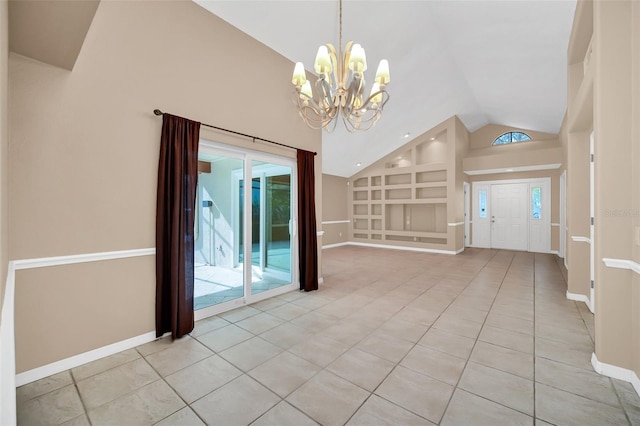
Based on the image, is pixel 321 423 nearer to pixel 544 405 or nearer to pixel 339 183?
pixel 544 405

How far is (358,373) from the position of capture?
2.11 meters

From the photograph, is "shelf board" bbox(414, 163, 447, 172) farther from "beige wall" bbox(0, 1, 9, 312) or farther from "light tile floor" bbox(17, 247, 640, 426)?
"beige wall" bbox(0, 1, 9, 312)

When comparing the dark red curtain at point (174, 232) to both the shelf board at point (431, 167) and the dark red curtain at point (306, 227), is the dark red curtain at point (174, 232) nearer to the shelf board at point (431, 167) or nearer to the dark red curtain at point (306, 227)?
the dark red curtain at point (306, 227)

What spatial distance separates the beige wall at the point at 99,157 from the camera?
203 centimetres

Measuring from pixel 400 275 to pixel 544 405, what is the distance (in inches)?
134

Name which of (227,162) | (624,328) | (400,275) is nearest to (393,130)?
(400,275)

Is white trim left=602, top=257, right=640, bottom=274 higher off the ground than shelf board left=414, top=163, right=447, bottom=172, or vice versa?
shelf board left=414, top=163, right=447, bottom=172

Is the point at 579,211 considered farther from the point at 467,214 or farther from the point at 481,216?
the point at 481,216

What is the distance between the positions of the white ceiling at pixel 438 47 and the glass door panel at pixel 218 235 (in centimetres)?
177

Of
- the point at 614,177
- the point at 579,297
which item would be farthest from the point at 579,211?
the point at 614,177

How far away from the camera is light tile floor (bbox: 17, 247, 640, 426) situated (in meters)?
1.71

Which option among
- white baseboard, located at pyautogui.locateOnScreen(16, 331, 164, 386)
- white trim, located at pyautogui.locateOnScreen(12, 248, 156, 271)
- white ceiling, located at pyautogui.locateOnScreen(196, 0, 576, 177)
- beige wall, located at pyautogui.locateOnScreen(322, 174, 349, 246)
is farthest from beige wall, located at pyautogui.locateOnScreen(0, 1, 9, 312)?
beige wall, located at pyautogui.locateOnScreen(322, 174, 349, 246)

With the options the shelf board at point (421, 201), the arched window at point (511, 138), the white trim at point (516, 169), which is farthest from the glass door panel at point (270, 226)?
the arched window at point (511, 138)

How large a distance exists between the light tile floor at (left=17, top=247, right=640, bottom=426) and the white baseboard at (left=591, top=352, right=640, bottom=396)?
55 mm
